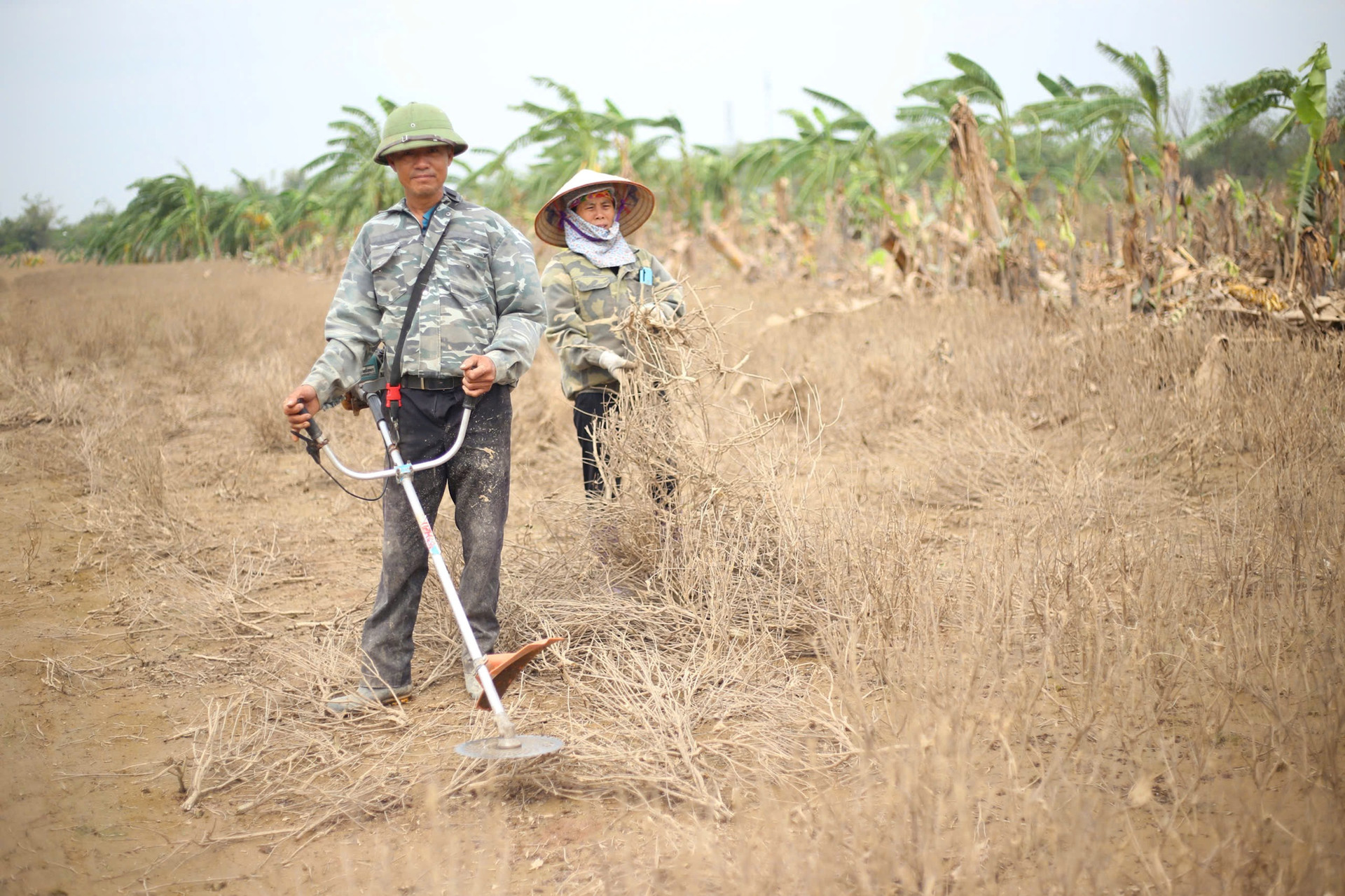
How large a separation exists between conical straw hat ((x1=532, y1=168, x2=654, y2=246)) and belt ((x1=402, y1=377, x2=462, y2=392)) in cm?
123

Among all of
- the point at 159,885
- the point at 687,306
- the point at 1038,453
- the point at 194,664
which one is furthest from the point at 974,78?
the point at 159,885

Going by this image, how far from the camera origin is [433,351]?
9.66 ft

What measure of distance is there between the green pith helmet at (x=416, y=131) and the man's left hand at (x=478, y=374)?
2.23 feet

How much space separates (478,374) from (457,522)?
60 cm

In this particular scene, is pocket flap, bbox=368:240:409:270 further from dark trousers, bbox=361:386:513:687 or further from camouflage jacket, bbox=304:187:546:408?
dark trousers, bbox=361:386:513:687

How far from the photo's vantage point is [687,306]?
402cm

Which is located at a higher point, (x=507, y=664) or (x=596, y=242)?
(x=596, y=242)

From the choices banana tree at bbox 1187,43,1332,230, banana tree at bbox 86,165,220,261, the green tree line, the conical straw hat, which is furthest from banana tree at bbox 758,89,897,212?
banana tree at bbox 86,165,220,261

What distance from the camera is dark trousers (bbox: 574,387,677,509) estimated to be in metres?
3.69

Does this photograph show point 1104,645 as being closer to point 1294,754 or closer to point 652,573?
point 1294,754

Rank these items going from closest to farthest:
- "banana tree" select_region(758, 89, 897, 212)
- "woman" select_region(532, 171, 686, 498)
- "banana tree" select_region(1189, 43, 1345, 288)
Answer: "woman" select_region(532, 171, 686, 498) → "banana tree" select_region(1189, 43, 1345, 288) → "banana tree" select_region(758, 89, 897, 212)

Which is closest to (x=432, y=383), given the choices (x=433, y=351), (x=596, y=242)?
(x=433, y=351)

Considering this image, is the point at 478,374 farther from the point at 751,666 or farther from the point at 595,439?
the point at 751,666

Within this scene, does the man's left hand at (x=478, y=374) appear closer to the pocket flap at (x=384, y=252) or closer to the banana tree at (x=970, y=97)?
the pocket flap at (x=384, y=252)
